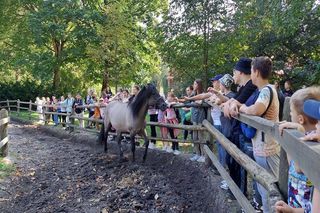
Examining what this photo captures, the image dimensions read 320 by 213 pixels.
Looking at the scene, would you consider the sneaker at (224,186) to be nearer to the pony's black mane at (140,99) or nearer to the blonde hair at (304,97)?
the blonde hair at (304,97)

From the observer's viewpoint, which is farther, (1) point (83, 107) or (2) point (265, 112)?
(1) point (83, 107)

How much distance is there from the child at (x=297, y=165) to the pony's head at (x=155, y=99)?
5.23m

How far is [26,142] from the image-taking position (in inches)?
464

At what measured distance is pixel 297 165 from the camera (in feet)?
5.69

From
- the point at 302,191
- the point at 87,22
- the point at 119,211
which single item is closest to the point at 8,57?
the point at 87,22

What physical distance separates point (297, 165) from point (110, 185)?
5.01m

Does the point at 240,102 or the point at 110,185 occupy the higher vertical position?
the point at 240,102

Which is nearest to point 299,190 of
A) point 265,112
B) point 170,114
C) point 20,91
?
point 265,112

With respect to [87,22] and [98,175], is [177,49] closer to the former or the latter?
[98,175]

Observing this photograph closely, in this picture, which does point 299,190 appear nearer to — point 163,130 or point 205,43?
point 163,130

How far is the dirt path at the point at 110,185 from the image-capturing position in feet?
16.9

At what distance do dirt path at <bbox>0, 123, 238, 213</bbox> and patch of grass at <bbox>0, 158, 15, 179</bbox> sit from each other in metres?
0.15

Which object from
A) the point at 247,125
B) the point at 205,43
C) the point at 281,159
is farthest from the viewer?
the point at 205,43

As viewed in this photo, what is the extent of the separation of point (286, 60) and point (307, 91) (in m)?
11.0
